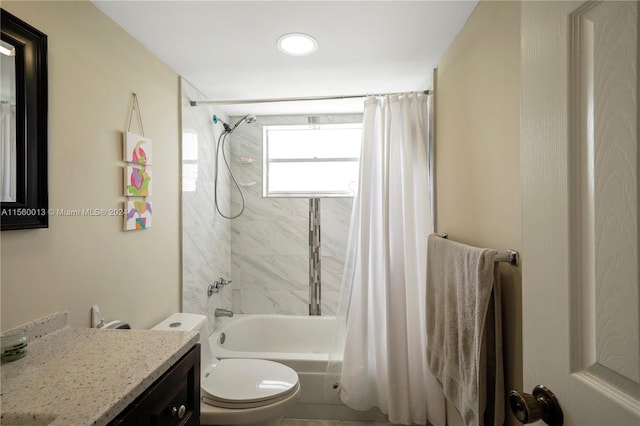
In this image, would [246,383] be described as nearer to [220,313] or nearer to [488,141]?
[220,313]

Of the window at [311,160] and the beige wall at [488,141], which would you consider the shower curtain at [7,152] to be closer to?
the beige wall at [488,141]

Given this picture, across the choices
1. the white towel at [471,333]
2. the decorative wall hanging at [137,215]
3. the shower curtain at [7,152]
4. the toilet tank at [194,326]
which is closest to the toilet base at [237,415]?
the toilet tank at [194,326]

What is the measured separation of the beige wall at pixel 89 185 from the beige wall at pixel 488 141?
5.42 ft

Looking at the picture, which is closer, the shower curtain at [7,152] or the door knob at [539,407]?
the door knob at [539,407]

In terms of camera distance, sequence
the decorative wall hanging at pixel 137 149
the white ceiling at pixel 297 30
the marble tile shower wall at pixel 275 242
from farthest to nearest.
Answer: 1. the marble tile shower wall at pixel 275 242
2. the decorative wall hanging at pixel 137 149
3. the white ceiling at pixel 297 30

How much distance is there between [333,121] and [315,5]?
5.36ft

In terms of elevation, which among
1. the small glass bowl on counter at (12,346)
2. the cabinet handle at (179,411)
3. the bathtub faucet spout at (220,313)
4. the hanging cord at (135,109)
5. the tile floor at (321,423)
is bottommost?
the tile floor at (321,423)

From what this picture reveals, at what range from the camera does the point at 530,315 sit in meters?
0.71

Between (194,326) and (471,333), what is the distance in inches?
56.7

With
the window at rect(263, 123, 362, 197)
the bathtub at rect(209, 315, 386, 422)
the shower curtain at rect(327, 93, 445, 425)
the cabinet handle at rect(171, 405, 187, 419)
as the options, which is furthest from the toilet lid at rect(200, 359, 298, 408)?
the window at rect(263, 123, 362, 197)

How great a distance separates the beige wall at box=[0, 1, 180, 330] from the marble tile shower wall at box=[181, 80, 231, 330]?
28 centimetres

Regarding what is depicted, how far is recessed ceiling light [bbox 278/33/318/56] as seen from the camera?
164 centimetres

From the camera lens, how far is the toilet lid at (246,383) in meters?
1.64

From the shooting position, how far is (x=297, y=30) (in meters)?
1.58
